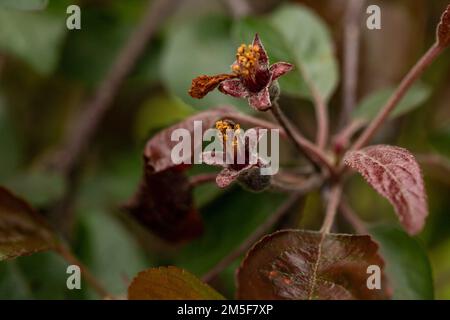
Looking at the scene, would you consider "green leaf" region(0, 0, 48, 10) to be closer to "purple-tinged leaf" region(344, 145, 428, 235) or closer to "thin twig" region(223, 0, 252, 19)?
"purple-tinged leaf" region(344, 145, 428, 235)

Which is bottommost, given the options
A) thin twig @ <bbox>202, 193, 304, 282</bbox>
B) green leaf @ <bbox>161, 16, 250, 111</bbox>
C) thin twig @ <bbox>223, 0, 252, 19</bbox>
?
thin twig @ <bbox>202, 193, 304, 282</bbox>

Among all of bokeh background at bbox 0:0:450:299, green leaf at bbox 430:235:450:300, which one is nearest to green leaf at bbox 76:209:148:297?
bokeh background at bbox 0:0:450:299

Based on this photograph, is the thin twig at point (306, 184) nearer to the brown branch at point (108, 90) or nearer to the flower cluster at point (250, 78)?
the flower cluster at point (250, 78)

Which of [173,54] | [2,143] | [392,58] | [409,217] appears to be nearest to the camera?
[409,217]

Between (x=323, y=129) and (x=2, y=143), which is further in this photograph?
(x=2, y=143)

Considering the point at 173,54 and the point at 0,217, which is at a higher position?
the point at 173,54

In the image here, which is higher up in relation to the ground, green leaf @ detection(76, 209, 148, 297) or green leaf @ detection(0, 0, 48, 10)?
green leaf @ detection(0, 0, 48, 10)
